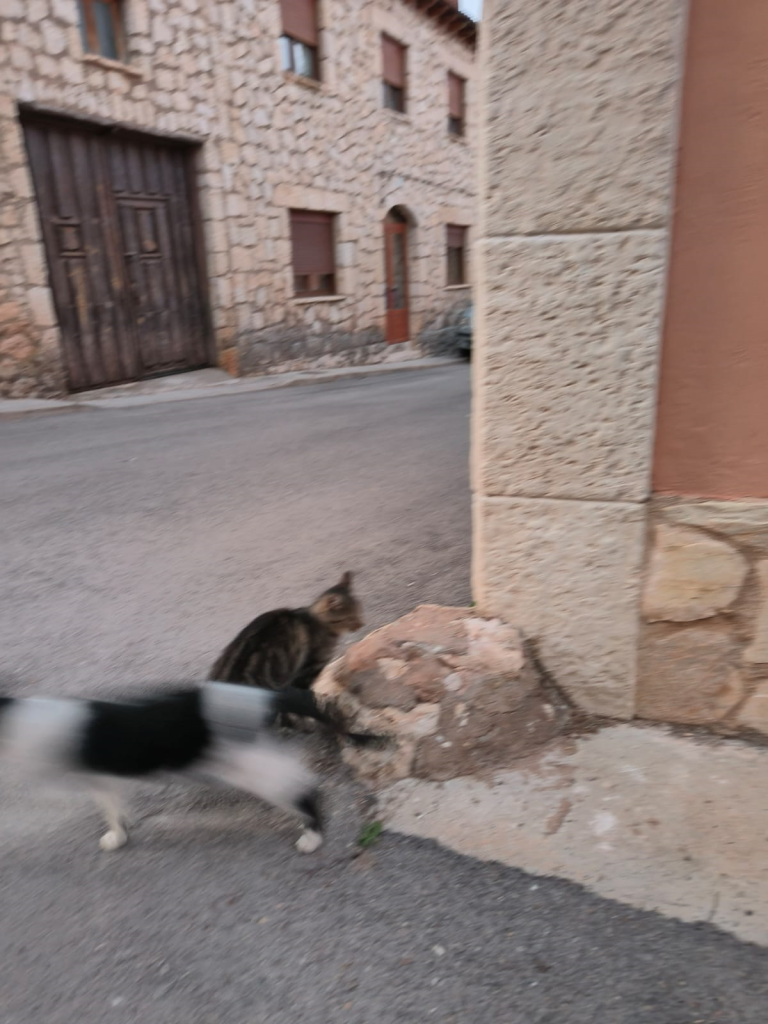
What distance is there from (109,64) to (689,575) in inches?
371

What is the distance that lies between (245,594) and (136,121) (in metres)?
8.29

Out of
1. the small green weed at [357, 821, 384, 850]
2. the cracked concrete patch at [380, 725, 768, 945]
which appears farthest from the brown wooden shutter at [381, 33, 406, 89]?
the small green weed at [357, 821, 384, 850]

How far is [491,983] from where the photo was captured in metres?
1.38

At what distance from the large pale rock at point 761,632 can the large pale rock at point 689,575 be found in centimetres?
4

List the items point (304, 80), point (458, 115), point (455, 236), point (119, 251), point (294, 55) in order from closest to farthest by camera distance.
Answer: point (119, 251), point (304, 80), point (294, 55), point (458, 115), point (455, 236)

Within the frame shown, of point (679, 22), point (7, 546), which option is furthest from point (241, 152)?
point (679, 22)

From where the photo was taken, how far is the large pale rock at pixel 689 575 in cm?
188

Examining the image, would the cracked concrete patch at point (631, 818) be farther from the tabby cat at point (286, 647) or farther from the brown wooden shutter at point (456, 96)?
the brown wooden shutter at point (456, 96)

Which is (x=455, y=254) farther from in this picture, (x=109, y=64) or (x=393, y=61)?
(x=109, y=64)

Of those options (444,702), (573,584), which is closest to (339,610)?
(444,702)

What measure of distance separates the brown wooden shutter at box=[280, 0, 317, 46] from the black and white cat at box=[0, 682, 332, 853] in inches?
506

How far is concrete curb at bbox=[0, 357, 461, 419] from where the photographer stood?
7891 mm

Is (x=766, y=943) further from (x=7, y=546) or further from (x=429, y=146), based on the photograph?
(x=429, y=146)

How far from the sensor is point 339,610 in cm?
257
